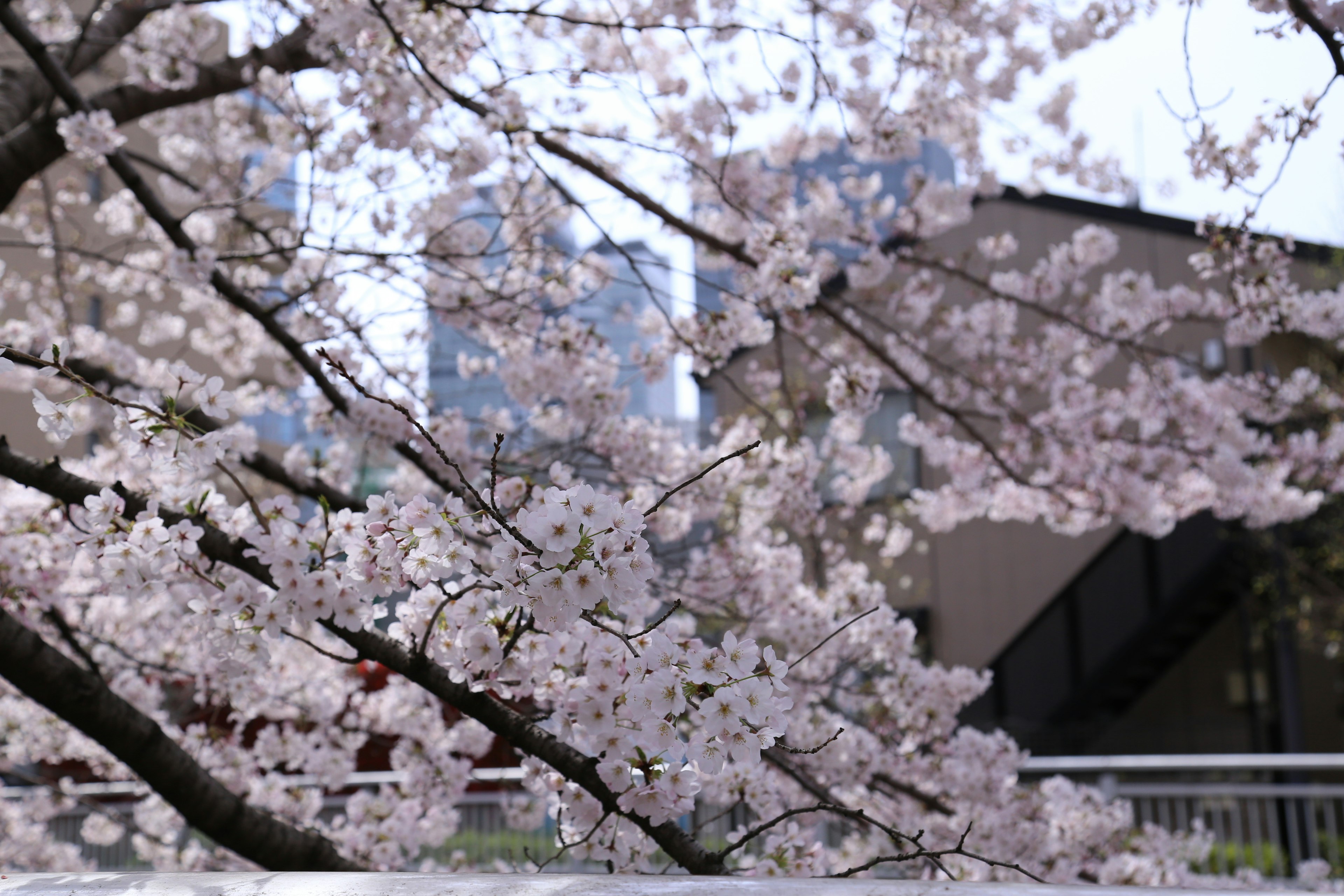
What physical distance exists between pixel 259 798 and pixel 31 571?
163 cm

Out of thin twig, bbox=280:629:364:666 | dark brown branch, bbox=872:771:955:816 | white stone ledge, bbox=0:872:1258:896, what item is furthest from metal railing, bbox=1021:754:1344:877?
white stone ledge, bbox=0:872:1258:896

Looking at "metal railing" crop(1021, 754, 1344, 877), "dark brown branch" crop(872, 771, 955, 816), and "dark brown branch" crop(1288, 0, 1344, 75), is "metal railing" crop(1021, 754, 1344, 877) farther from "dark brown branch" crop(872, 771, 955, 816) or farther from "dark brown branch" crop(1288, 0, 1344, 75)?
"dark brown branch" crop(1288, 0, 1344, 75)

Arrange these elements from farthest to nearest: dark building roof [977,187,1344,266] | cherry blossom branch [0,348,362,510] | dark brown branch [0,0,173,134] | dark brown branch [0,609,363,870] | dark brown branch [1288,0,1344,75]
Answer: dark building roof [977,187,1344,266] < dark brown branch [0,0,173,134] < cherry blossom branch [0,348,362,510] < dark brown branch [0,609,363,870] < dark brown branch [1288,0,1344,75]

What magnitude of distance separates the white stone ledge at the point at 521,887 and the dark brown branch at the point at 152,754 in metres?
1.07

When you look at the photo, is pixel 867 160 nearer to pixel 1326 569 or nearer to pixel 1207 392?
pixel 1207 392

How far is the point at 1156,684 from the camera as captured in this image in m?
10.5

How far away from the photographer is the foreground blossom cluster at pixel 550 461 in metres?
1.64

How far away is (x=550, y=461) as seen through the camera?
3549 millimetres

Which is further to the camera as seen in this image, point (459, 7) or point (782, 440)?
point (782, 440)

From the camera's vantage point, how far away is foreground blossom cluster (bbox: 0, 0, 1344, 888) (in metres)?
1.64

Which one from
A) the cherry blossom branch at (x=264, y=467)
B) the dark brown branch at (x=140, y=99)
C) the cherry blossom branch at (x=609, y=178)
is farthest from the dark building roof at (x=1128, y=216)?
the cherry blossom branch at (x=264, y=467)

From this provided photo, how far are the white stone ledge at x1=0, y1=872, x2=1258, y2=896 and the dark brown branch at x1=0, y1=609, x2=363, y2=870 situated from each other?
107 centimetres

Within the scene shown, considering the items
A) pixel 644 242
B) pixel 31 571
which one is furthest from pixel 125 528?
pixel 644 242

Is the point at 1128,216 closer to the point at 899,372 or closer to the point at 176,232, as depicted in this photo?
the point at 899,372
